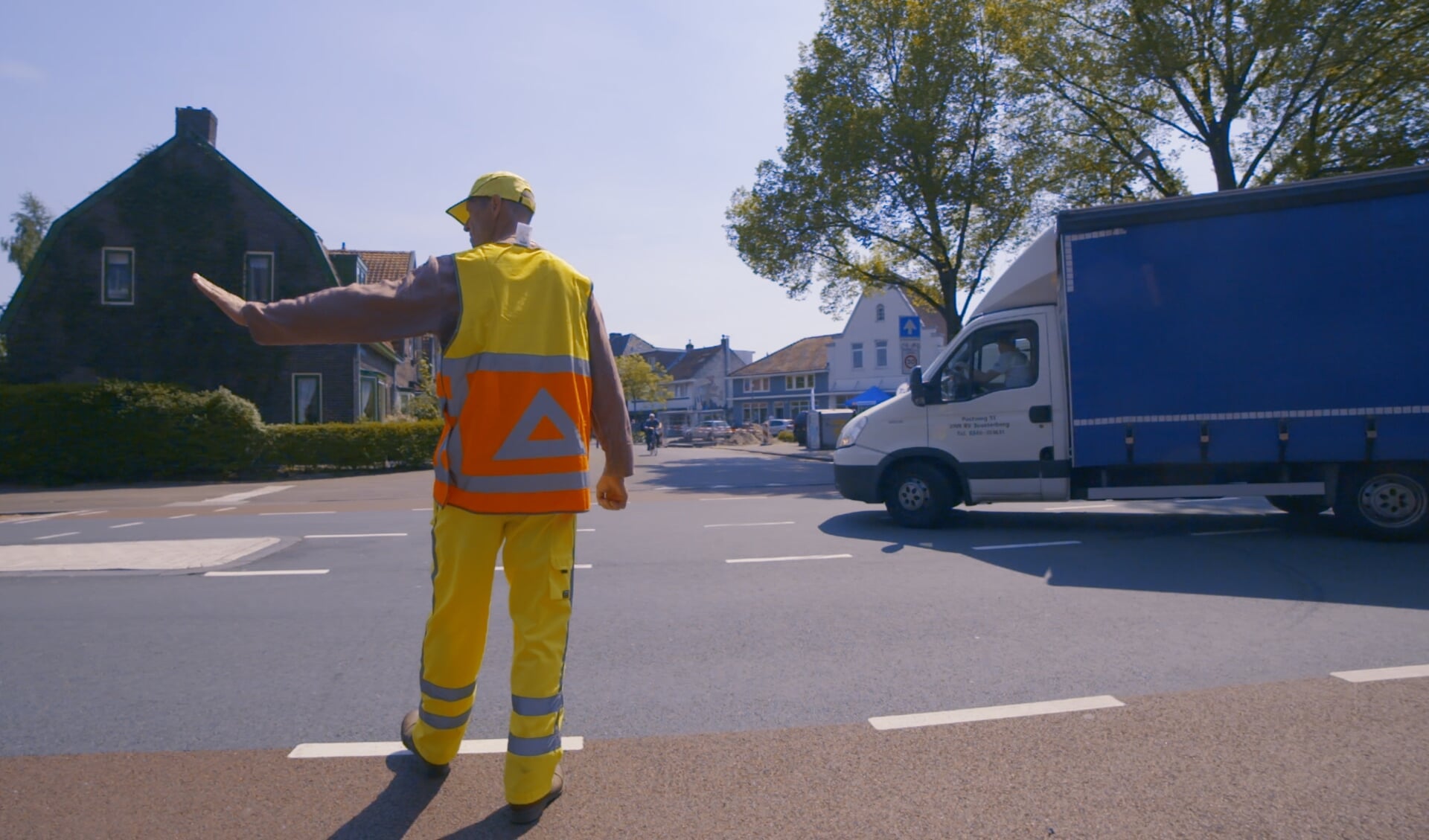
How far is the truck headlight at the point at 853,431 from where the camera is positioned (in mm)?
10367

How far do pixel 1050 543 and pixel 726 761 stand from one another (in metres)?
6.09

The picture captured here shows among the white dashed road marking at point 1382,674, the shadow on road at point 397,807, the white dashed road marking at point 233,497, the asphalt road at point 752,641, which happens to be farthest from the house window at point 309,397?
the white dashed road marking at point 1382,674

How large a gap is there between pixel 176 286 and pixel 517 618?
2879cm

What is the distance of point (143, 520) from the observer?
1255 cm

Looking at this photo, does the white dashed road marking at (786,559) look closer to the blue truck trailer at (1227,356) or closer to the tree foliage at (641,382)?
the blue truck trailer at (1227,356)

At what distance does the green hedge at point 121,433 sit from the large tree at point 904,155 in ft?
55.5

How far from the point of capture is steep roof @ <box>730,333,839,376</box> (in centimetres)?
7425

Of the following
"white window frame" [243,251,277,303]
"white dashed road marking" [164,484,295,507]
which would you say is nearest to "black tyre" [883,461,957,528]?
"white dashed road marking" [164,484,295,507]

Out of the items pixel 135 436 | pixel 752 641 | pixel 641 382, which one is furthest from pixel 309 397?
pixel 641 382

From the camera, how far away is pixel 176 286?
27.4 m

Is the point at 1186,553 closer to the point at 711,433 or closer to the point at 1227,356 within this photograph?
the point at 1227,356

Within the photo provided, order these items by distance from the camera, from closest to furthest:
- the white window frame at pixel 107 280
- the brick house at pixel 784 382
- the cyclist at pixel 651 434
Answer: the white window frame at pixel 107 280 → the cyclist at pixel 651 434 → the brick house at pixel 784 382

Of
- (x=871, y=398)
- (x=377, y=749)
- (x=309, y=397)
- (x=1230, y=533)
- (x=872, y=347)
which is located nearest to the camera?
(x=377, y=749)

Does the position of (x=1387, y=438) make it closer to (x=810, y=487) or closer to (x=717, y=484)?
(x=810, y=487)
